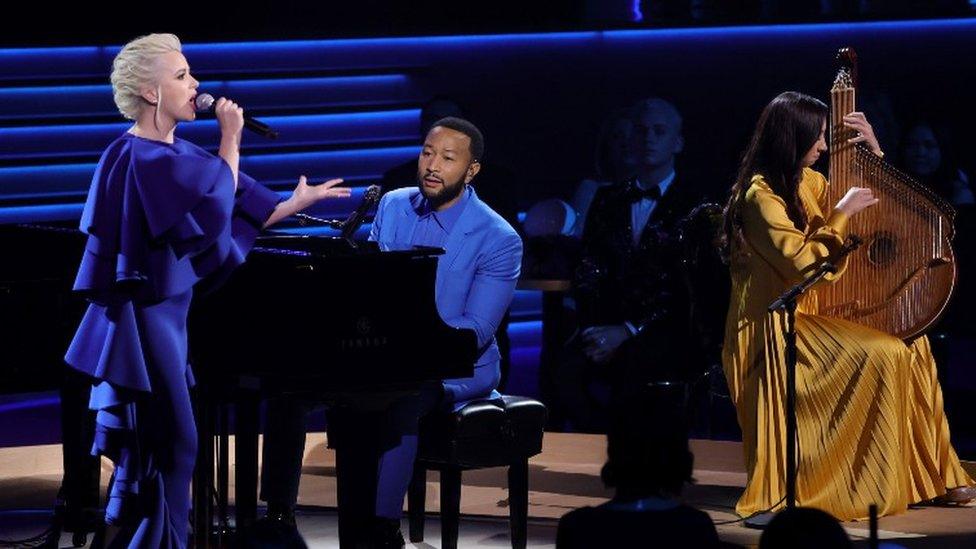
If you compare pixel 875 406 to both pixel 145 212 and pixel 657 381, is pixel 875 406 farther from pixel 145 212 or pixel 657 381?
pixel 145 212

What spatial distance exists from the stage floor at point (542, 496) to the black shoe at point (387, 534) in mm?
414

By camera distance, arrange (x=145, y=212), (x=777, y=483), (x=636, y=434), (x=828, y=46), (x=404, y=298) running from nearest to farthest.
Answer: (x=636, y=434), (x=145, y=212), (x=404, y=298), (x=777, y=483), (x=828, y=46)

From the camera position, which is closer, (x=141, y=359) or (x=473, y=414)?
(x=141, y=359)

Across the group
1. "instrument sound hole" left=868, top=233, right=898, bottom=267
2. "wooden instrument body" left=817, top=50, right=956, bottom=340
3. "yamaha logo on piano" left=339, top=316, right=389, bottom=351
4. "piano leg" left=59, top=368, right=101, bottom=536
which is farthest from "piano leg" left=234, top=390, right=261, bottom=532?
"instrument sound hole" left=868, top=233, right=898, bottom=267

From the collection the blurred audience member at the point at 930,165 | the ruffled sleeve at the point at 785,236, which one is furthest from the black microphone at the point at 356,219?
the blurred audience member at the point at 930,165

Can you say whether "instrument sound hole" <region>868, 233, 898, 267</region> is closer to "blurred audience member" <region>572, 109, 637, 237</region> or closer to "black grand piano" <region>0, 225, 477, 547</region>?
"black grand piano" <region>0, 225, 477, 547</region>

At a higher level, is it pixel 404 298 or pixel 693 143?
pixel 693 143

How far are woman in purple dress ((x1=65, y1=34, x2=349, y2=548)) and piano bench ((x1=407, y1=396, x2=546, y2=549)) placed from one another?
3.49 ft

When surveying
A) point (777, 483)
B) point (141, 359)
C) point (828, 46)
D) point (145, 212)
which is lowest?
point (777, 483)

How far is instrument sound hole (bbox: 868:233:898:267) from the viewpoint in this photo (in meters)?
6.00

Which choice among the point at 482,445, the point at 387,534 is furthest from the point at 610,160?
the point at 387,534

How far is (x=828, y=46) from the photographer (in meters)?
9.38

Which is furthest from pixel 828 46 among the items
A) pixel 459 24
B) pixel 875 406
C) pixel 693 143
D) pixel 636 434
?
pixel 636 434

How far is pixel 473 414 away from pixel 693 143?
4.58m
